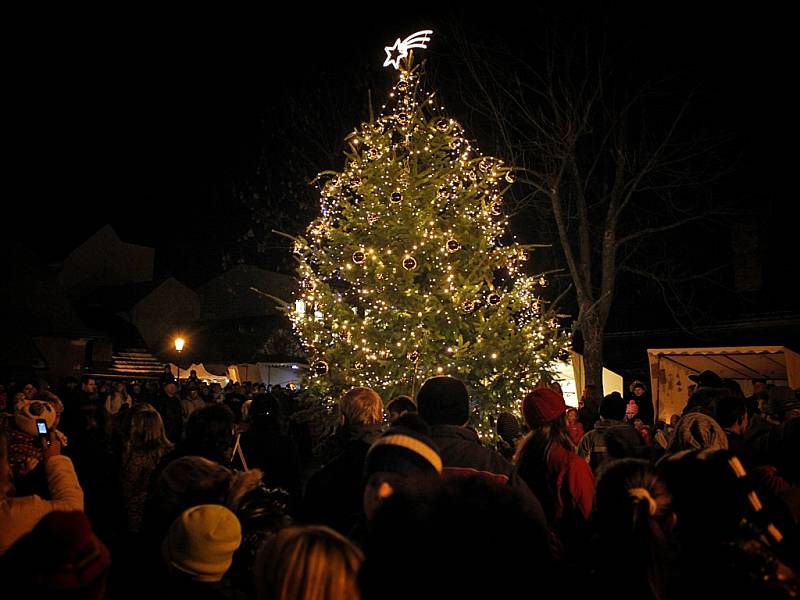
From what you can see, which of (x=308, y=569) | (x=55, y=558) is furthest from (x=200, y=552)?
(x=308, y=569)

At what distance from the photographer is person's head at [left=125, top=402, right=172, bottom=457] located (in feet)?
20.4

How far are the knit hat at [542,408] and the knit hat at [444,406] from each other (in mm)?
760

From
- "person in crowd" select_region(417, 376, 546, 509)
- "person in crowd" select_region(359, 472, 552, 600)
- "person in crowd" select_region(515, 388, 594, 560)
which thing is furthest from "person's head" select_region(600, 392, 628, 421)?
"person in crowd" select_region(359, 472, 552, 600)

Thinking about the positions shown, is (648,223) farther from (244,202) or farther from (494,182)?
(244,202)

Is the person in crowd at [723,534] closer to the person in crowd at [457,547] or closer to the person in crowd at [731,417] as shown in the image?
the person in crowd at [457,547]

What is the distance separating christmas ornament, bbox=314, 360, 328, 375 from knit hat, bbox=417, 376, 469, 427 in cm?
676

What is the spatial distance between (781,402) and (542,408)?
173 inches

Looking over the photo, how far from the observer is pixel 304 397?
1171 centimetres

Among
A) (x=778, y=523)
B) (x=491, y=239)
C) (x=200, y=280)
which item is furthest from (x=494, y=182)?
(x=200, y=280)

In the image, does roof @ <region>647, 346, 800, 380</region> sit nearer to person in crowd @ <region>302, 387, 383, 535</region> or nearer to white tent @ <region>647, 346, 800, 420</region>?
white tent @ <region>647, 346, 800, 420</region>

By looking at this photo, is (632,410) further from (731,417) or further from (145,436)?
(145,436)

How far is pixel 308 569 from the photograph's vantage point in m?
2.28

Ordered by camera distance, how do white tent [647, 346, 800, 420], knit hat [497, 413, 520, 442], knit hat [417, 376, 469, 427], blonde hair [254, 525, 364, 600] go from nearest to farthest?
blonde hair [254, 525, 364, 600] < knit hat [417, 376, 469, 427] < knit hat [497, 413, 520, 442] < white tent [647, 346, 800, 420]

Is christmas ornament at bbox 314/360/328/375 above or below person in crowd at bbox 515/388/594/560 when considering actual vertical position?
above
